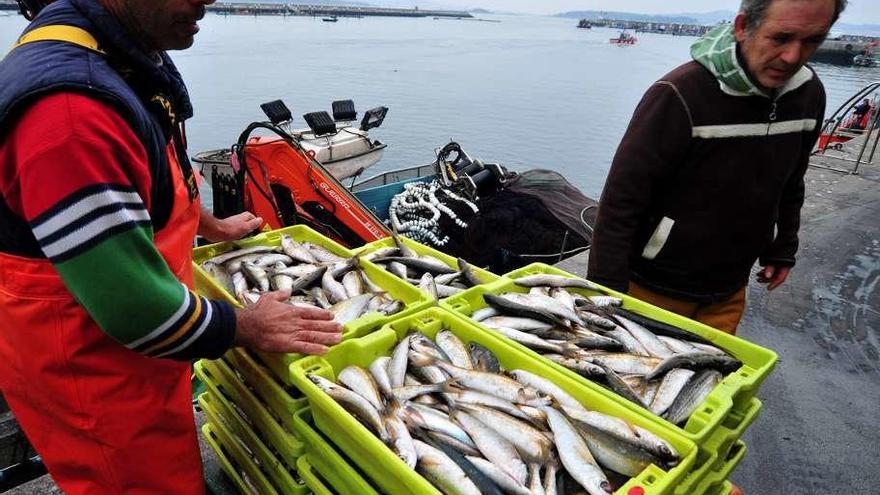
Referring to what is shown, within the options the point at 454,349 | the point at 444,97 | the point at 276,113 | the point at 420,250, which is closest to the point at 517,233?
the point at 276,113

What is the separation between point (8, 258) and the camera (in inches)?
59.0

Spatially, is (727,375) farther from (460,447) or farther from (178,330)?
(178,330)

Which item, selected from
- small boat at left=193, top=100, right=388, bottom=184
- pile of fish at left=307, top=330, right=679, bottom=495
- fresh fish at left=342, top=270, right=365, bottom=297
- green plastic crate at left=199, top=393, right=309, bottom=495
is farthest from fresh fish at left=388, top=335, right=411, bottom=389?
small boat at left=193, top=100, right=388, bottom=184

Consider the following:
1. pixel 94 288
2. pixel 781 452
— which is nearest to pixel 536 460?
pixel 94 288

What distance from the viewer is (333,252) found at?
2932mm

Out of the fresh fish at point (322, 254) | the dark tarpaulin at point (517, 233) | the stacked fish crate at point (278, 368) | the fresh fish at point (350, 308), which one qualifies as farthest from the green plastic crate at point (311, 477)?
the dark tarpaulin at point (517, 233)

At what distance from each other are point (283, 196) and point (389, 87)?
2498 centimetres

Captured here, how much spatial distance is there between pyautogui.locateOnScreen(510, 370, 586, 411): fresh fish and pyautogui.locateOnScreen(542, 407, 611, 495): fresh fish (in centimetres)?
6

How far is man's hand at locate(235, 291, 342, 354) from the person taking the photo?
168cm

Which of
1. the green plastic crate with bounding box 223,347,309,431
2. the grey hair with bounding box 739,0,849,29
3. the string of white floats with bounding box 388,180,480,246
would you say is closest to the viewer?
the green plastic crate with bounding box 223,347,309,431

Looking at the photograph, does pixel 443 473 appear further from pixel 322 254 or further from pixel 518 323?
pixel 322 254

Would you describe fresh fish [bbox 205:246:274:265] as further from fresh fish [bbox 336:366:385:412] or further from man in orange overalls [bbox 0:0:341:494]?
fresh fish [bbox 336:366:385:412]

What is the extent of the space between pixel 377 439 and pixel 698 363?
1.09m

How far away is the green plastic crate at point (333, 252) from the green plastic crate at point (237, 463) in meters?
0.56
